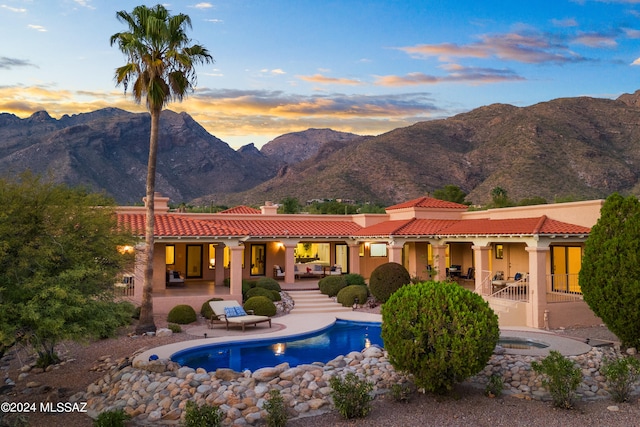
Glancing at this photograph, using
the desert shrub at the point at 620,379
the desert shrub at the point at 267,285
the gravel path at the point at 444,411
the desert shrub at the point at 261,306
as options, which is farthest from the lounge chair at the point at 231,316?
the desert shrub at the point at 620,379

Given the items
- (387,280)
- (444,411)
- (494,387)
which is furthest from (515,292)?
(444,411)

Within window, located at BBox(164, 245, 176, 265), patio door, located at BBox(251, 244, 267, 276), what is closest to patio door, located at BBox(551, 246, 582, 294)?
patio door, located at BBox(251, 244, 267, 276)

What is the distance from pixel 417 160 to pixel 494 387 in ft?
187

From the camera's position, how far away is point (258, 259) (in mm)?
30781

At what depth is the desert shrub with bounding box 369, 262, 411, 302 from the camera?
76.9 feet

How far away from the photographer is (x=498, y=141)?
65625 mm

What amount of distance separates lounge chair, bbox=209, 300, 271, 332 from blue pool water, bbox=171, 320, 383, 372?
63.0 inches

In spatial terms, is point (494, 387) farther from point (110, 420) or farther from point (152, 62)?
point (152, 62)

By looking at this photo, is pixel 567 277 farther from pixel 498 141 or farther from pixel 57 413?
pixel 498 141

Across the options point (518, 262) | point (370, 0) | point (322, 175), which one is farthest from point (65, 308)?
point (322, 175)

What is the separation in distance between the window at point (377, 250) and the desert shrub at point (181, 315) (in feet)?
46.0

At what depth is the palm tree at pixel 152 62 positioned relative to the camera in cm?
1705

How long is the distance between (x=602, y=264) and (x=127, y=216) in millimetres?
22686

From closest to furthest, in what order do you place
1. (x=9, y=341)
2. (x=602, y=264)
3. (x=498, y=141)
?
(x=9, y=341)
(x=602, y=264)
(x=498, y=141)
